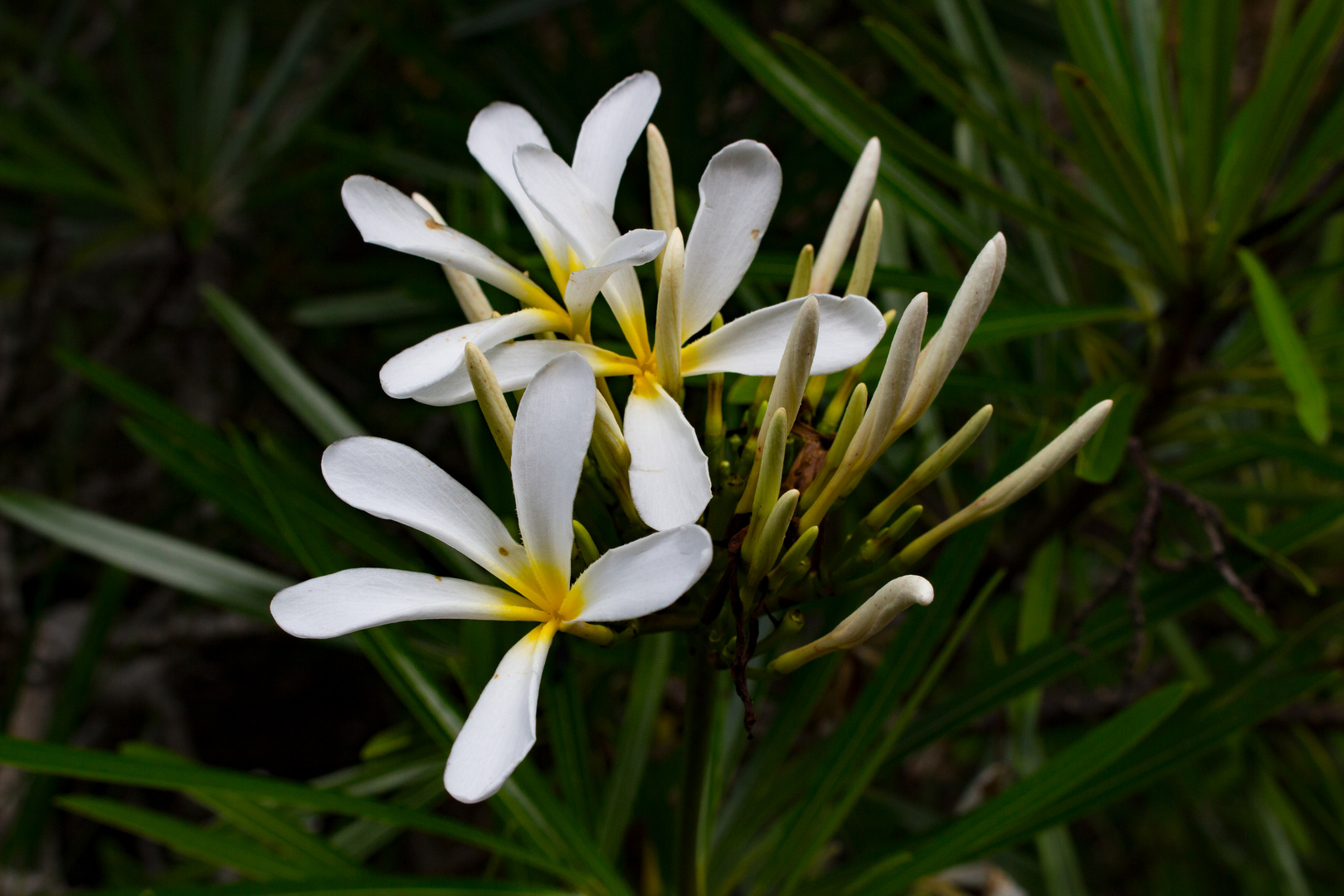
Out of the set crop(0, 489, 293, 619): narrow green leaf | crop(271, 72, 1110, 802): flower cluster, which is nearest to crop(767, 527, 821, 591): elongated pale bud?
crop(271, 72, 1110, 802): flower cluster

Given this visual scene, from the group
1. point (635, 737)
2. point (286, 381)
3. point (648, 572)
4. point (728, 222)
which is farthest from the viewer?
point (286, 381)

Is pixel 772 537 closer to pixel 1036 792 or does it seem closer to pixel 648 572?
pixel 648 572

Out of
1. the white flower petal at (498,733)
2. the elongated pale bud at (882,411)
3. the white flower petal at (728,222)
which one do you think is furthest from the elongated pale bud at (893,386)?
the white flower petal at (498,733)

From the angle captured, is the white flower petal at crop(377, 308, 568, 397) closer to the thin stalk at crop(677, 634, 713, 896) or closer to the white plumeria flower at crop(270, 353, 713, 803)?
the white plumeria flower at crop(270, 353, 713, 803)

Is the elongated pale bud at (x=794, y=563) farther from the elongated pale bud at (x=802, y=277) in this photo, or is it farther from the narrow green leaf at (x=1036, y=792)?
the narrow green leaf at (x=1036, y=792)

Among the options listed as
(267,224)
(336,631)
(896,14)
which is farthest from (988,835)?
(267,224)

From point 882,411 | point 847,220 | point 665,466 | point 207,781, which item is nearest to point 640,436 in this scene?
point 665,466

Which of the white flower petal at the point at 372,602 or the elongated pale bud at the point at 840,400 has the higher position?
the elongated pale bud at the point at 840,400
